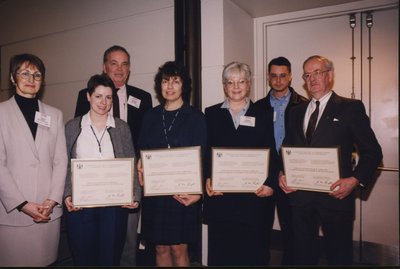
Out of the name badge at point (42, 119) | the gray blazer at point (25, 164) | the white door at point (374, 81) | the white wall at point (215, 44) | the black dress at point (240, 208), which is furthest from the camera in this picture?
the white door at point (374, 81)

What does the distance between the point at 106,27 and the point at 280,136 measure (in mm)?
2768

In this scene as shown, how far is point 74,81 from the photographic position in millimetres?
4531

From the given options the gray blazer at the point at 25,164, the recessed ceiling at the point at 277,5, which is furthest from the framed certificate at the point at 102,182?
the recessed ceiling at the point at 277,5

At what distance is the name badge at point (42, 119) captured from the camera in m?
2.10

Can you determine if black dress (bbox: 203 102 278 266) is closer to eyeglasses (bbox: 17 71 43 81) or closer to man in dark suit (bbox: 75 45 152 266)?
man in dark suit (bbox: 75 45 152 266)

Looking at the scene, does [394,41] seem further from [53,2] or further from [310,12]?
[53,2]

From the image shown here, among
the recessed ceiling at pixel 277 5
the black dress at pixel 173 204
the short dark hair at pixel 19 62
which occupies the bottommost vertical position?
the black dress at pixel 173 204

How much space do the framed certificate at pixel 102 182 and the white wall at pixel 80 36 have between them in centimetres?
177

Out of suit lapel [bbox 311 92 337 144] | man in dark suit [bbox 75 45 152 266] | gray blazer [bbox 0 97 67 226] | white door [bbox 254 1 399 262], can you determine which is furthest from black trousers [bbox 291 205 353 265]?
gray blazer [bbox 0 97 67 226]

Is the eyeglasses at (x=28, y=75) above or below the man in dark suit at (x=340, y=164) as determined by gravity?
above

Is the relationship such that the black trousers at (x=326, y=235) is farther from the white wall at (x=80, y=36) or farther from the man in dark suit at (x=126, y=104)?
the white wall at (x=80, y=36)

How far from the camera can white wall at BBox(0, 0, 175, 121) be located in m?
3.64

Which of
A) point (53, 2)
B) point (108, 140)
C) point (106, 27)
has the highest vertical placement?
point (53, 2)

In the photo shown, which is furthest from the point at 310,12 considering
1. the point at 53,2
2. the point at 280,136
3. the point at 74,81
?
the point at 53,2
